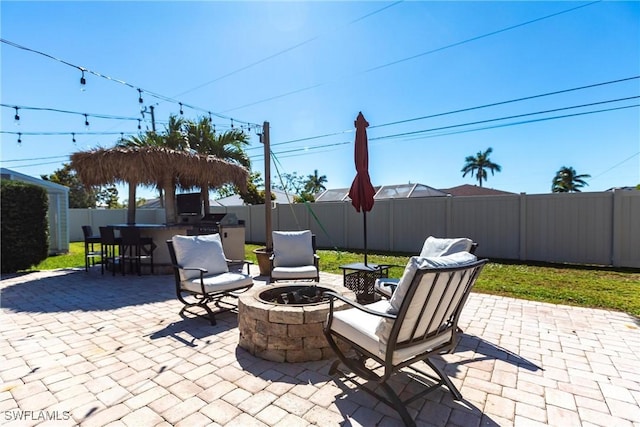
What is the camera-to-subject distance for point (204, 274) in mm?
3971

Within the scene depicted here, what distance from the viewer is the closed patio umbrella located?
448cm

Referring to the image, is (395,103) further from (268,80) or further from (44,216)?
(44,216)

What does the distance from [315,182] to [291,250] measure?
37.9m

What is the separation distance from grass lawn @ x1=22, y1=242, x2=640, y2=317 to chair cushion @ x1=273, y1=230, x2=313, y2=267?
5.18 ft

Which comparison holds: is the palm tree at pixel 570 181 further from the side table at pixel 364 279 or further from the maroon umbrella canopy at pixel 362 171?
the side table at pixel 364 279

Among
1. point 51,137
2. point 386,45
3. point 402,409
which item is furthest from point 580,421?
point 51,137

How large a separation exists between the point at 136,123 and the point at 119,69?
12.1 ft

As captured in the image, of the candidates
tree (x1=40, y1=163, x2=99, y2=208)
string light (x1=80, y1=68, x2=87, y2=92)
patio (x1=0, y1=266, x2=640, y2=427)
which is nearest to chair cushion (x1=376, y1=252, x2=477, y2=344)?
patio (x1=0, y1=266, x2=640, y2=427)

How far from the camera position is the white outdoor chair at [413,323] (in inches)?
67.0

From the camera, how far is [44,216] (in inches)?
278

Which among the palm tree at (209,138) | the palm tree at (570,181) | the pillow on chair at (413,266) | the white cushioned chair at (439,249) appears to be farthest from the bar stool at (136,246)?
the palm tree at (570,181)

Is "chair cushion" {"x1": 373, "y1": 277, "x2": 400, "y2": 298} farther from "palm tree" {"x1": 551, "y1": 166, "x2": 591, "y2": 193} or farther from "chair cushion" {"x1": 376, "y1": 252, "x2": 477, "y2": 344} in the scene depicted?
"palm tree" {"x1": 551, "y1": 166, "x2": 591, "y2": 193}

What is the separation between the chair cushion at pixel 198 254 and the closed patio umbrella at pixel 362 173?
217 cm

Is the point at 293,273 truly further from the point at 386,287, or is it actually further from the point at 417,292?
the point at 417,292
